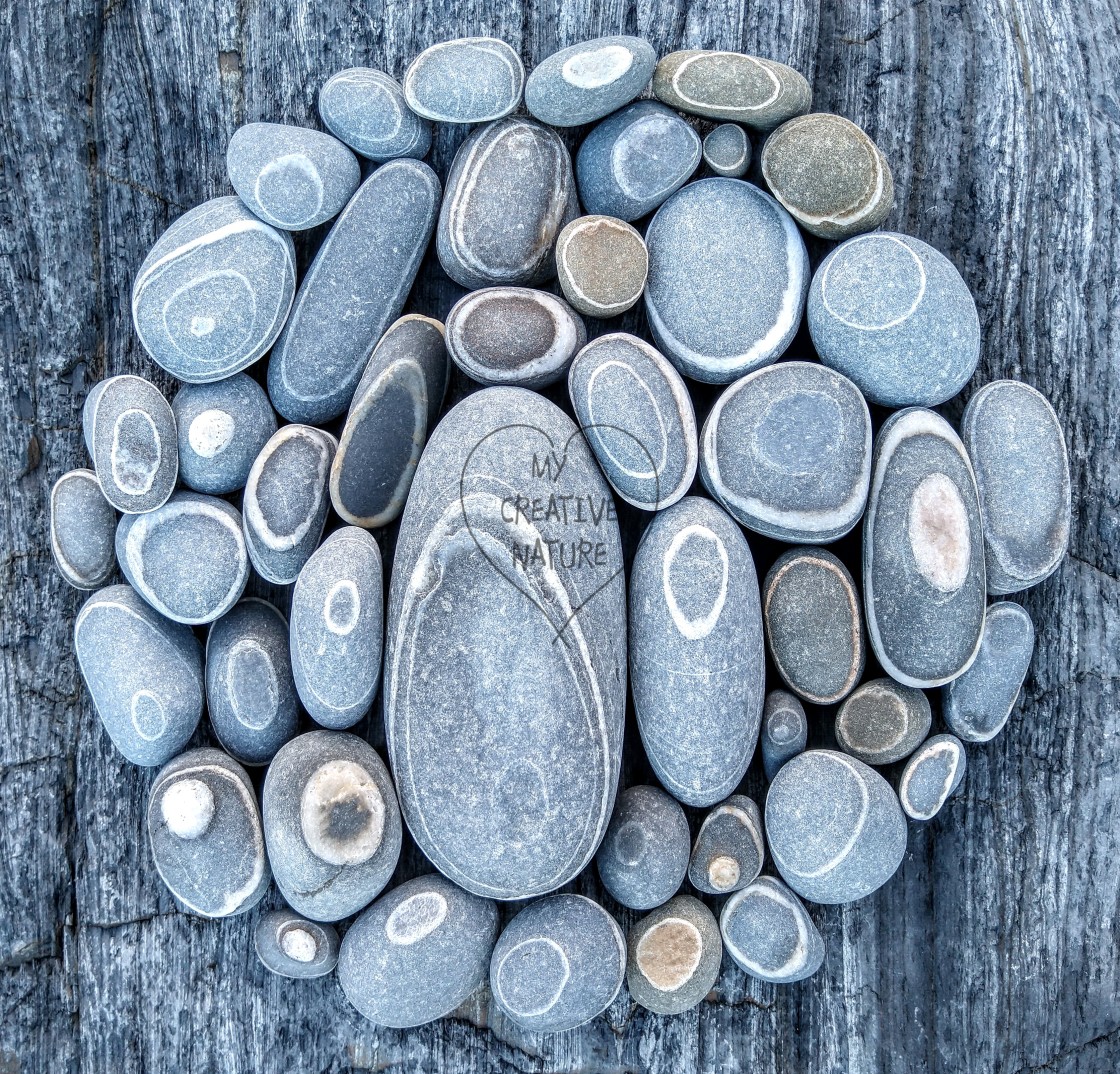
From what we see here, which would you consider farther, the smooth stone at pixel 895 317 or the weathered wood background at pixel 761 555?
the weathered wood background at pixel 761 555

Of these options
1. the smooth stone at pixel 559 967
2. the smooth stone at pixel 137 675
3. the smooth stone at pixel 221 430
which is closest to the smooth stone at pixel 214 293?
the smooth stone at pixel 221 430

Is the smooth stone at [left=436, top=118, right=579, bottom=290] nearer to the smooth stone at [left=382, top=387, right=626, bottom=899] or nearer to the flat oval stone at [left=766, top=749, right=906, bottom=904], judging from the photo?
the smooth stone at [left=382, top=387, right=626, bottom=899]

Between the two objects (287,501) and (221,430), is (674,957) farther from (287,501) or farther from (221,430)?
(221,430)

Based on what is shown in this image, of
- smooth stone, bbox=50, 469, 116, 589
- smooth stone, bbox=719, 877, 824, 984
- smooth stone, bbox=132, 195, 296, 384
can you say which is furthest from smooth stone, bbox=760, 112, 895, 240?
smooth stone, bbox=50, 469, 116, 589

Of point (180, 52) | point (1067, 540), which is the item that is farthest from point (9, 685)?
point (1067, 540)

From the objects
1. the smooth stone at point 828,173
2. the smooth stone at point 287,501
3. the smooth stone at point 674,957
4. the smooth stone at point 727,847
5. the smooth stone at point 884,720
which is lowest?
the smooth stone at point 674,957

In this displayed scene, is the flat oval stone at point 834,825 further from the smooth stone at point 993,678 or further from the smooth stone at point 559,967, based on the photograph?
the smooth stone at point 559,967

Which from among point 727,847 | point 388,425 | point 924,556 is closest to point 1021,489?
point 924,556
